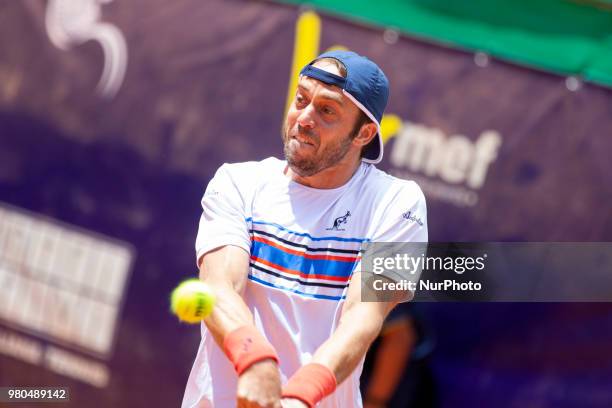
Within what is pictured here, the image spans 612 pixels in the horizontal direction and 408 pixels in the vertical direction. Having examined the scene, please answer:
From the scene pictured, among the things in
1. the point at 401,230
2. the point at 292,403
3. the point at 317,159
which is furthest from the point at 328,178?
the point at 292,403

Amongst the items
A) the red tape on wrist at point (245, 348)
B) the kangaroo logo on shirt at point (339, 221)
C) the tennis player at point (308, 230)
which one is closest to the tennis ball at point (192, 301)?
the red tape on wrist at point (245, 348)

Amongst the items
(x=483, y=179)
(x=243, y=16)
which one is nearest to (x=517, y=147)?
(x=483, y=179)

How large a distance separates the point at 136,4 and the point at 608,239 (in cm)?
336

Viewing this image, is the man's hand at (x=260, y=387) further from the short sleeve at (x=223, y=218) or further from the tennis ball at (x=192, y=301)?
the short sleeve at (x=223, y=218)

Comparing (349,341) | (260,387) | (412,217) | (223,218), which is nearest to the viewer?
(260,387)

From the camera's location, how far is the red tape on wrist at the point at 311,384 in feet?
10.4

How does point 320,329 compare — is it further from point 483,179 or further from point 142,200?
point 142,200

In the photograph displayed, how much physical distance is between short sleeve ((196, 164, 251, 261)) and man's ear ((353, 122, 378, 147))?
46 cm

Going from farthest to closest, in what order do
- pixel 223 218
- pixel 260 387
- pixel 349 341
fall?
pixel 223 218 < pixel 349 341 < pixel 260 387

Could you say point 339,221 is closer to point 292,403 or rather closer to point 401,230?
point 401,230

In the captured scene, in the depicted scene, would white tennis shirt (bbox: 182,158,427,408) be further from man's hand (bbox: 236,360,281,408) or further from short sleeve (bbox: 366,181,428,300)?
man's hand (bbox: 236,360,281,408)

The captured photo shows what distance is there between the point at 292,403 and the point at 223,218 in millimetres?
749

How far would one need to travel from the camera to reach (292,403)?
3.16m

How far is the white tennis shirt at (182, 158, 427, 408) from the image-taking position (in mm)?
3592
